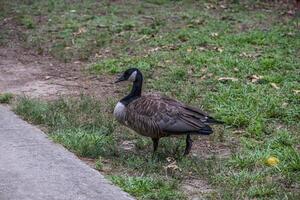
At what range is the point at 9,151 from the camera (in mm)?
5844

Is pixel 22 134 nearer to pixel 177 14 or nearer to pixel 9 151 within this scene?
pixel 9 151

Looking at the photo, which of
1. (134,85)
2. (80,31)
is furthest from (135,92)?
(80,31)

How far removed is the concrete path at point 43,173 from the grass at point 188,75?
181 mm

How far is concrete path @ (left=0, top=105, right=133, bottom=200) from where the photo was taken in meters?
4.79

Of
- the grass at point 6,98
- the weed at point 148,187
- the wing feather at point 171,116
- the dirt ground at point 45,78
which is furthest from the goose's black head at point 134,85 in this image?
the grass at point 6,98

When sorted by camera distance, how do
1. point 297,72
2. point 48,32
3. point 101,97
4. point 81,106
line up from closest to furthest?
1. point 81,106
2. point 101,97
3. point 297,72
4. point 48,32

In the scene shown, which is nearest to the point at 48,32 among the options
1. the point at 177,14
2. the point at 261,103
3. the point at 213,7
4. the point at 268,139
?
the point at 177,14

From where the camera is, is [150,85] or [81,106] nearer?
[81,106]

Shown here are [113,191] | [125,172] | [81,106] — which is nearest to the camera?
[113,191]

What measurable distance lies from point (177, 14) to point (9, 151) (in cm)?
758

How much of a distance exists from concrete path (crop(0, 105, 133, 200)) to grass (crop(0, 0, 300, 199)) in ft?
0.60

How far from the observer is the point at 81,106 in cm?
→ 738

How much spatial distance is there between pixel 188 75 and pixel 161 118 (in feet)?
10.5

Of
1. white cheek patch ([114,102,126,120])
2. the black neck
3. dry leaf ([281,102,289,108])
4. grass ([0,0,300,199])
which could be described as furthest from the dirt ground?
dry leaf ([281,102,289,108])
